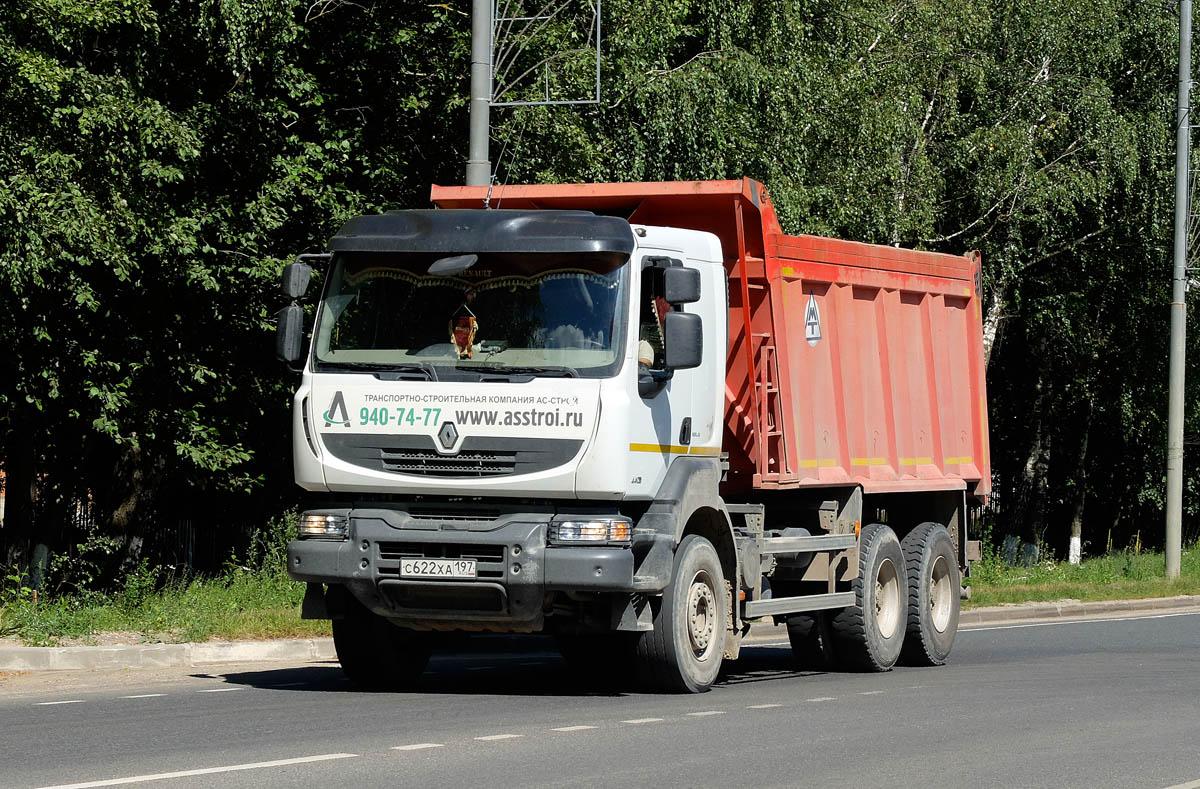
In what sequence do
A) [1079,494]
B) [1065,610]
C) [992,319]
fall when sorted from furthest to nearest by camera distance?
[1079,494] → [992,319] → [1065,610]

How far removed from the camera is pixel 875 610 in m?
15.0

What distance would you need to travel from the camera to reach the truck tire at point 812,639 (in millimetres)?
15000

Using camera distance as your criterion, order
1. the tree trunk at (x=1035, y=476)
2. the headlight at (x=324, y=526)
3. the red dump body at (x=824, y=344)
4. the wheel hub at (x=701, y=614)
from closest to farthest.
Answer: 1. the headlight at (x=324, y=526)
2. the wheel hub at (x=701, y=614)
3. the red dump body at (x=824, y=344)
4. the tree trunk at (x=1035, y=476)

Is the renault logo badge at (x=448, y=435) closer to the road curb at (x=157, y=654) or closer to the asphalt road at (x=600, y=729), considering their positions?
the asphalt road at (x=600, y=729)

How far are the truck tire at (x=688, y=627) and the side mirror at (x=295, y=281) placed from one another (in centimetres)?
299

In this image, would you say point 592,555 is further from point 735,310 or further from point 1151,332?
point 1151,332

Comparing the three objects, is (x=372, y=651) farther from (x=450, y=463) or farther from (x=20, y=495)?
(x=20, y=495)

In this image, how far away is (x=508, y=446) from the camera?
1148 centimetres

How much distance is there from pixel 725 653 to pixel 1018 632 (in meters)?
8.11

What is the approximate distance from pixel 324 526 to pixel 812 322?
4.28m

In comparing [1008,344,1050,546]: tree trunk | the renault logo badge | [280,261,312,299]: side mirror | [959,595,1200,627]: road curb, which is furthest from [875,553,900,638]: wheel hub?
[1008,344,1050,546]: tree trunk

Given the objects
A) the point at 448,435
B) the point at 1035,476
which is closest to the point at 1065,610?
the point at 448,435

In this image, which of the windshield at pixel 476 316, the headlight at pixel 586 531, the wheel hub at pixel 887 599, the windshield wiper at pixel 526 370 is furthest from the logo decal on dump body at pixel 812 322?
the headlight at pixel 586 531

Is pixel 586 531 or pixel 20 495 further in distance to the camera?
pixel 20 495
